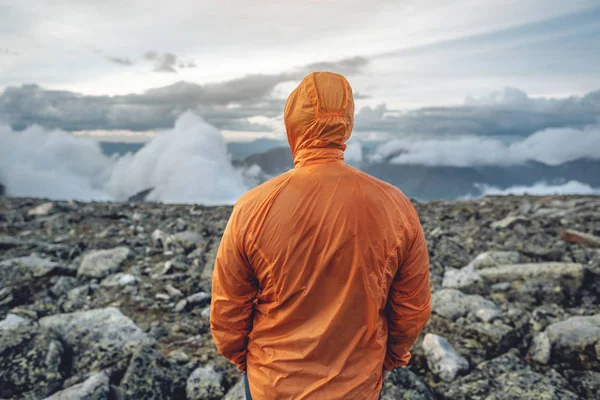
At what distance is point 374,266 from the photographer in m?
2.31

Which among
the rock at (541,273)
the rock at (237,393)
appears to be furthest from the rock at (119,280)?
the rock at (541,273)

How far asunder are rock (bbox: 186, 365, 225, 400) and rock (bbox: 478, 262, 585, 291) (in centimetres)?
484

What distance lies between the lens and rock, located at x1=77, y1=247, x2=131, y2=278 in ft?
24.9

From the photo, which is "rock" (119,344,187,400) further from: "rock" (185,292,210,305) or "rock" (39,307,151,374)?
"rock" (185,292,210,305)

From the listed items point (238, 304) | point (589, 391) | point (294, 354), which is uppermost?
point (238, 304)

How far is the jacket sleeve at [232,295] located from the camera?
2.40m

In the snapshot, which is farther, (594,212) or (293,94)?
(594,212)

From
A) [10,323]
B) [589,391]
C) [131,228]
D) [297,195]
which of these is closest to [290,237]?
[297,195]

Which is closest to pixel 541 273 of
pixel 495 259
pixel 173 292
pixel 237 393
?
pixel 495 259

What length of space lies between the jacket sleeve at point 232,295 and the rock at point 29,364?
2.57 meters

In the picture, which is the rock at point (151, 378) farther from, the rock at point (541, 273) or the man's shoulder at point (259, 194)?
the rock at point (541, 273)

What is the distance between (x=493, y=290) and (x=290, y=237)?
17.8 feet

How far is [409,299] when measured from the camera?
2613mm

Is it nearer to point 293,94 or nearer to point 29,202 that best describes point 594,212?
point 293,94
